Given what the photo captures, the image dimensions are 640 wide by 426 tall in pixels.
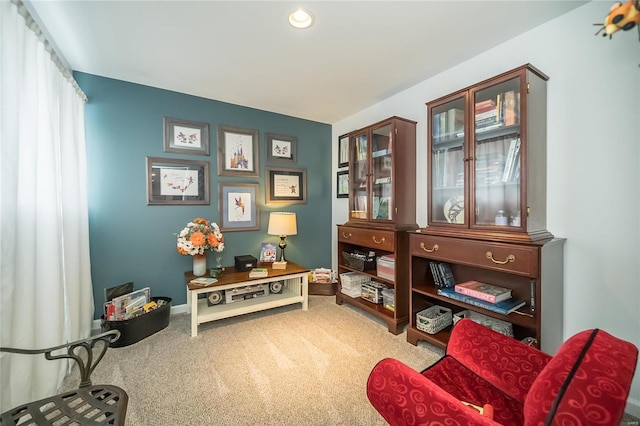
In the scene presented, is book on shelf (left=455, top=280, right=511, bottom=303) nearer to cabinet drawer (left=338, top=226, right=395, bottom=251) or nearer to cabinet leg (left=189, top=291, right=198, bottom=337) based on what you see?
cabinet drawer (left=338, top=226, right=395, bottom=251)

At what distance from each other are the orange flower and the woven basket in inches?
83.7

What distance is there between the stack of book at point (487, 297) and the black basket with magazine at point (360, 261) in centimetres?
88

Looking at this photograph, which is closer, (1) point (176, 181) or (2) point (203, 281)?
(2) point (203, 281)

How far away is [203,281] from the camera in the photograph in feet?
7.86

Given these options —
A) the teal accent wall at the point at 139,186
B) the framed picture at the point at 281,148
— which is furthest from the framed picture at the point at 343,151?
the teal accent wall at the point at 139,186

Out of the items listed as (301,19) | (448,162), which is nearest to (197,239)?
(301,19)

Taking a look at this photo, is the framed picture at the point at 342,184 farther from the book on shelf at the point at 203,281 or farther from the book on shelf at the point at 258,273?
the book on shelf at the point at 203,281

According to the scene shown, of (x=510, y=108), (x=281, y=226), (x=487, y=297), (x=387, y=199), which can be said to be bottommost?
(x=487, y=297)

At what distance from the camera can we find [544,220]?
5.65 ft

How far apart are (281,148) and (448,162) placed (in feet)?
6.82

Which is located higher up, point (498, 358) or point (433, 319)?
point (498, 358)

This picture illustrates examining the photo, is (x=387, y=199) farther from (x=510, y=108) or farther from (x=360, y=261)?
(x=510, y=108)

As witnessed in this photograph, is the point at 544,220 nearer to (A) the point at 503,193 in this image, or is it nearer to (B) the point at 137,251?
(A) the point at 503,193

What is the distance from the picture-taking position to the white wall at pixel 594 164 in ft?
4.66
